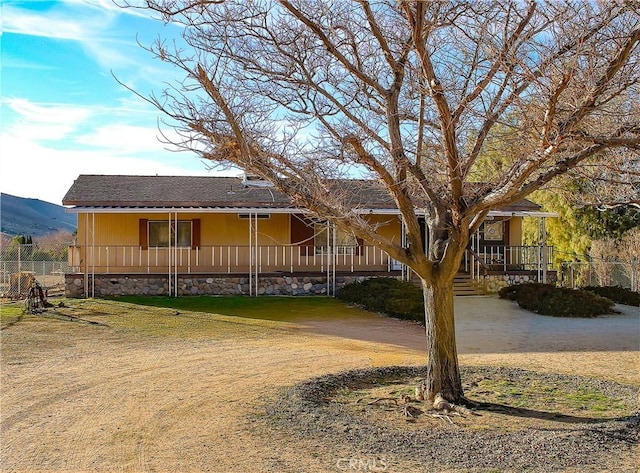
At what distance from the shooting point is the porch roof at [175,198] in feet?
63.5

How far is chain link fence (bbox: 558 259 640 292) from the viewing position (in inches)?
960

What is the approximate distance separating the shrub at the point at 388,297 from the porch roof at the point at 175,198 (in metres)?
2.21

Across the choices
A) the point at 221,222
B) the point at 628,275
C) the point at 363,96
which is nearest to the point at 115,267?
the point at 221,222

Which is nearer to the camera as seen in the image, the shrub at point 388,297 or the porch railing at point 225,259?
the shrub at point 388,297

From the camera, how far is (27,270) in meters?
24.2

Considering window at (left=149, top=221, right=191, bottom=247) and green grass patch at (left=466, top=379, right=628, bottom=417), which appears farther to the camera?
window at (left=149, top=221, right=191, bottom=247)

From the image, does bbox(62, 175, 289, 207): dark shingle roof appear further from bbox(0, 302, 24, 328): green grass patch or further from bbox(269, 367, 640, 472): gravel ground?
bbox(269, 367, 640, 472): gravel ground

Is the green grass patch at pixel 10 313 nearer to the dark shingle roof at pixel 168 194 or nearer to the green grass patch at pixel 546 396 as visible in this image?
the dark shingle roof at pixel 168 194

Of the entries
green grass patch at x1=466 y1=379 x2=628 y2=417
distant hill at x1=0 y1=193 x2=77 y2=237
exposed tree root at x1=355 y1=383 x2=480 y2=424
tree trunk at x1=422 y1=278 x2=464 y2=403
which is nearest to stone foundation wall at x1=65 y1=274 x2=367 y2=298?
green grass patch at x1=466 y1=379 x2=628 y2=417

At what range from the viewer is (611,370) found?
33.0ft

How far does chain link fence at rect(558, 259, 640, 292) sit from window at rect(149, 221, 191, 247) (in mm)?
14055

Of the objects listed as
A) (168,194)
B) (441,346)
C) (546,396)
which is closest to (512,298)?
(168,194)

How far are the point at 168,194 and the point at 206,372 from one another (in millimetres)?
12248

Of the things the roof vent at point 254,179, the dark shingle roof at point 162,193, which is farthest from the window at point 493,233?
the roof vent at point 254,179
